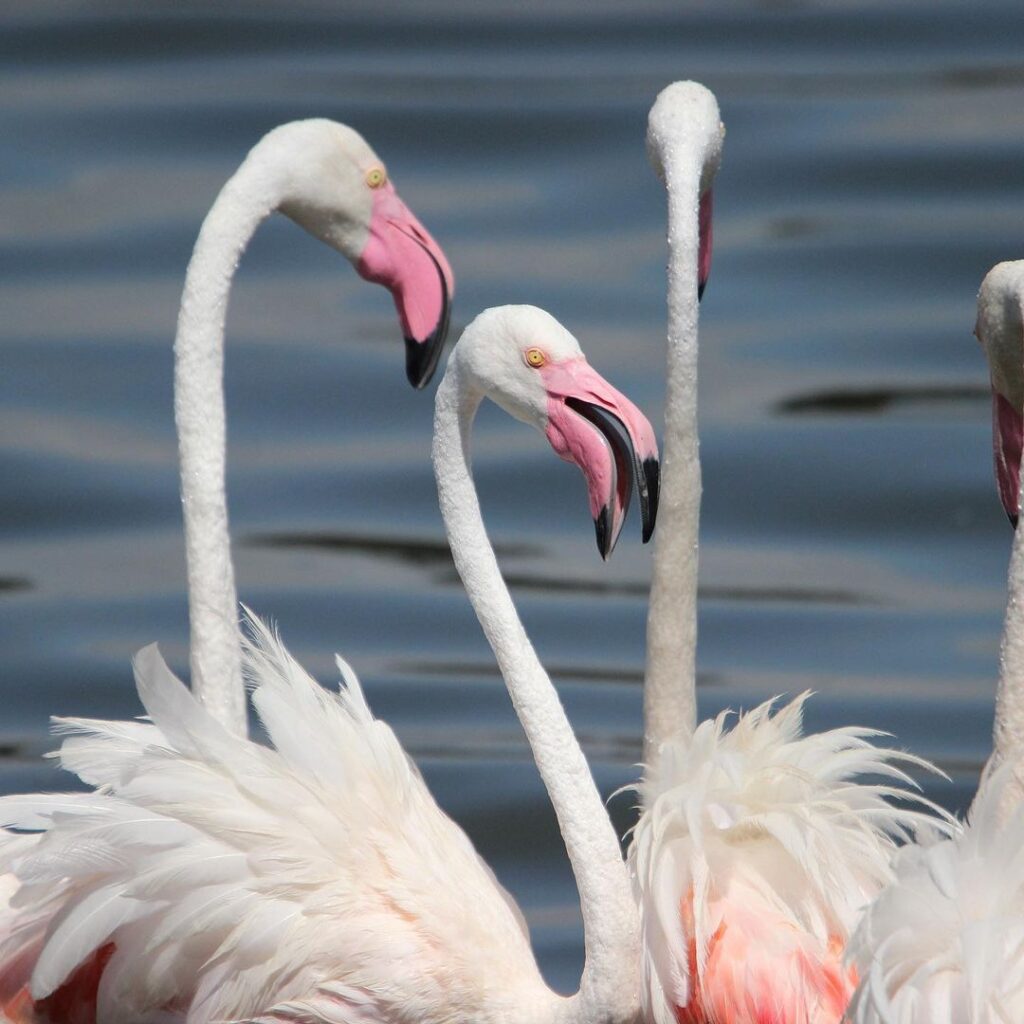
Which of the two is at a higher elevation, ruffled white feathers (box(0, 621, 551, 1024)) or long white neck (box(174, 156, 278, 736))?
long white neck (box(174, 156, 278, 736))

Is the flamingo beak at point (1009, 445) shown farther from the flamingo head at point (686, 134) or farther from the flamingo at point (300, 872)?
the flamingo at point (300, 872)

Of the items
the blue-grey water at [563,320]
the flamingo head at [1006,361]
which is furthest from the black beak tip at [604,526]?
the blue-grey water at [563,320]

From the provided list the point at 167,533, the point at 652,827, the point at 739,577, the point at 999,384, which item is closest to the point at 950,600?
the point at 739,577

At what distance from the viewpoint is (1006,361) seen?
4.75 m

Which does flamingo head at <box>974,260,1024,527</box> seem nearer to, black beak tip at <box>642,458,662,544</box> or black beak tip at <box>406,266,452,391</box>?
black beak tip at <box>642,458,662,544</box>

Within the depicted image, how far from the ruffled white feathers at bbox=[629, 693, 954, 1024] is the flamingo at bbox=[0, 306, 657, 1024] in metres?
0.13

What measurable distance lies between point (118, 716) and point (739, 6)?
23.3 ft

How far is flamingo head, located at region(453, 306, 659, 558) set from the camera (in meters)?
4.25

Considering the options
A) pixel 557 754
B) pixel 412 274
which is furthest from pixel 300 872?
pixel 412 274

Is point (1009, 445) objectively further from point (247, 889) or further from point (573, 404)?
point (247, 889)

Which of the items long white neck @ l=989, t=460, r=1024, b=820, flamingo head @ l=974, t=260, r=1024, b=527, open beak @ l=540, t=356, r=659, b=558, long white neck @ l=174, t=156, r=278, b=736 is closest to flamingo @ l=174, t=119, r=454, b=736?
long white neck @ l=174, t=156, r=278, b=736

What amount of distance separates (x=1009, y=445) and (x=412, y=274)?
1.39 metres

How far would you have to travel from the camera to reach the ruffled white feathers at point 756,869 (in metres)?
4.04

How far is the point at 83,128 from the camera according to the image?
1165cm
